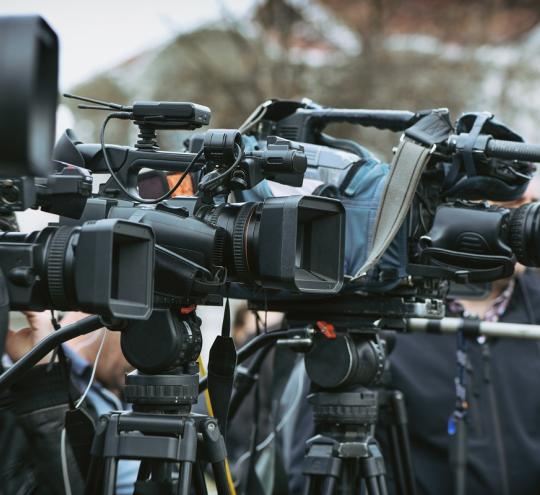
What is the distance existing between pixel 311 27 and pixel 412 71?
983 millimetres

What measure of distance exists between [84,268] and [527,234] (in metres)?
1.17

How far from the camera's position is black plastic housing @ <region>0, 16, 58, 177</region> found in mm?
1046

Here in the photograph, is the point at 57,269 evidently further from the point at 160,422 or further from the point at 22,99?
the point at 22,99

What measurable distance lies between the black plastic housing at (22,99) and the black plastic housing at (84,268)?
0.56 metres

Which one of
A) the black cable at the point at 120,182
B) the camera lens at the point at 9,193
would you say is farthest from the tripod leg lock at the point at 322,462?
the camera lens at the point at 9,193

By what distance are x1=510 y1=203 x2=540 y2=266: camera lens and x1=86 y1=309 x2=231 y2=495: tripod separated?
84cm

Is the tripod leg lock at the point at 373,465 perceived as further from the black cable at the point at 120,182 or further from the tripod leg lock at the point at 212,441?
the black cable at the point at 120,182

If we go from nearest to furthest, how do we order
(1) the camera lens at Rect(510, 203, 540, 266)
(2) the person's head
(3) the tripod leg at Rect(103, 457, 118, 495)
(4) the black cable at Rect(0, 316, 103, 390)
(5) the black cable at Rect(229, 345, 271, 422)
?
1. (3) the tripod leg at Rect(103, 457, 118, 495)
2. (4) the black cable at Rect(0, 316, 103, 390)
3. (1) the camera lens at Rect(510, 203, 540, 266)
4. (5) the black cable at Rect(229, 345, 271, 422)
5. (2) the person's head

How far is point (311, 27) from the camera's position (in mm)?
8836

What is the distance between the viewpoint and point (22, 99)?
106 centimetres

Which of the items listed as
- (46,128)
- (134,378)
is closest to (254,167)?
(134,378)

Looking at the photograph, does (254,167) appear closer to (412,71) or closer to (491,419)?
(491,419)

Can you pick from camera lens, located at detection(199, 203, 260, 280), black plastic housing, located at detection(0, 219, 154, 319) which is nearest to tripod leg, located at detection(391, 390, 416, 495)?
camera lens, located at detection(199, 203, 260, 280)

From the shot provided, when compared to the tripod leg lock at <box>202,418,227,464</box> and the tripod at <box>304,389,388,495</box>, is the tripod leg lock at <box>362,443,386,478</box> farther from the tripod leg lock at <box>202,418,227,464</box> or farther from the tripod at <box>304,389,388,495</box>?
the tripod leg lock at <box>202,418,227,464</box>
